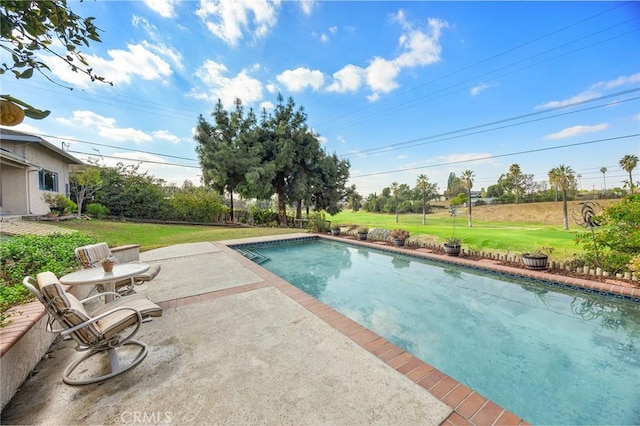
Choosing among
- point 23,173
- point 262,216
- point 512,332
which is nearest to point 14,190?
point 23,173

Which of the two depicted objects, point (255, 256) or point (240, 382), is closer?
point (240, 382)

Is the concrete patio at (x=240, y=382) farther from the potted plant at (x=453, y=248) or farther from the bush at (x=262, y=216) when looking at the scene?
the bush at (x=262, y=216)

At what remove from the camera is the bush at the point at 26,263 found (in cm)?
316

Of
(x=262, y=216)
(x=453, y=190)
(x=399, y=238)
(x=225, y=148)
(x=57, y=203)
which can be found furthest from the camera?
(x=453, y=190)

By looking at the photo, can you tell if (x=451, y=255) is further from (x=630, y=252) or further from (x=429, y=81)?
(x=429, y=81)

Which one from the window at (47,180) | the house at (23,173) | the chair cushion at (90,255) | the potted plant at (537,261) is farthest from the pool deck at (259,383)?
the window at (47,180)

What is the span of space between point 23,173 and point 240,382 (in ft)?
54.7

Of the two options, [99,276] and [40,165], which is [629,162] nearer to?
[99,276]

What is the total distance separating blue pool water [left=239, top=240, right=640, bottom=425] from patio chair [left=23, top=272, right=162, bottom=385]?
3.23 metres

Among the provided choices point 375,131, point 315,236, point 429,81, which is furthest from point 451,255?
point 375,131

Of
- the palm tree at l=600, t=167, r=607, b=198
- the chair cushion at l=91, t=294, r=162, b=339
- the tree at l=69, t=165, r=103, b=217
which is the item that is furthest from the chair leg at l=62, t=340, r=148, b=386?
the palm tree at l=600, t=167, r=607, b=198

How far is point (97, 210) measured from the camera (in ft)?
55.0

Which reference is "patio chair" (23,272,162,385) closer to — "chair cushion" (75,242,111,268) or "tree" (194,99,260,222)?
"chair cushion" (75,242,111,268)

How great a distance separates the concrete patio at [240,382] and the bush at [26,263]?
82 centimetres
